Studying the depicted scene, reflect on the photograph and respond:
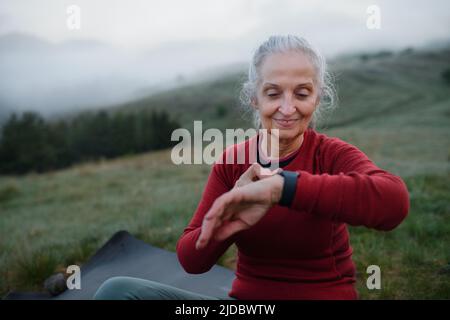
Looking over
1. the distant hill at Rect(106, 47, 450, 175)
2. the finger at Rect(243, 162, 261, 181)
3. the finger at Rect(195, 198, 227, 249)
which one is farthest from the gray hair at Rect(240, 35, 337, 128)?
the distant hill at Rect(106, 47, 450, 175)

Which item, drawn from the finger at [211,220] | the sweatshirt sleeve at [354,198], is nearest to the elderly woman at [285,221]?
the sweatshirt sleeve at [354,198]

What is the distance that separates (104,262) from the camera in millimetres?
4148

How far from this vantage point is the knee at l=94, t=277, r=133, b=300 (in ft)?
6.09

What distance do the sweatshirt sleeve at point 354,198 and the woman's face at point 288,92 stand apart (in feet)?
1.70

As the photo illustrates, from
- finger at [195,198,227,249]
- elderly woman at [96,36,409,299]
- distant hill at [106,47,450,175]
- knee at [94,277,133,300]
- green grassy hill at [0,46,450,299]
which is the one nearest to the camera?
finger at [195,198,227,249]

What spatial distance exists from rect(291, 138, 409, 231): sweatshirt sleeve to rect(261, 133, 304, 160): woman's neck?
537mm

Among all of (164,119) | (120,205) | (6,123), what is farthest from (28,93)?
(120,205)

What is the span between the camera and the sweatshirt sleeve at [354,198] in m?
1.52

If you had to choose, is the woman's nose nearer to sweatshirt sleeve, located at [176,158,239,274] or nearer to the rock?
sweatshirt sleeve, located at [176,158,239,274]

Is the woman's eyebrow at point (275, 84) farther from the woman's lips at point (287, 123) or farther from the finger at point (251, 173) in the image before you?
the finger at point (251, 173)

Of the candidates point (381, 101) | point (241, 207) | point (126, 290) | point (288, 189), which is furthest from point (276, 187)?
point (381, 101)
